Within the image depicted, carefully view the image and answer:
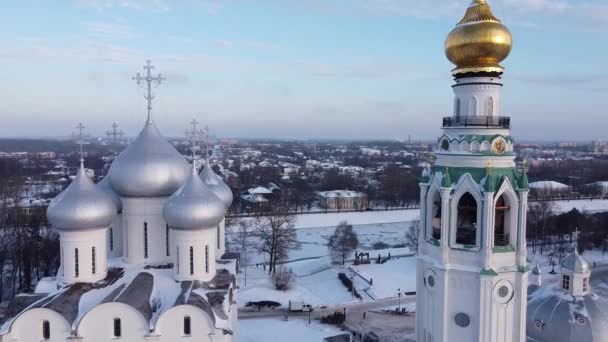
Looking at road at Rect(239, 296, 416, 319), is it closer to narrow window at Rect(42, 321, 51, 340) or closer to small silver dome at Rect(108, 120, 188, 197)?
small silver dome at Rect(108, 120, 188, 197)

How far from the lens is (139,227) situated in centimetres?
1426

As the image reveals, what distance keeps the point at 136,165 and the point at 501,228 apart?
32.3 feet

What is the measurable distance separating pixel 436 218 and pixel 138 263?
8908 mm

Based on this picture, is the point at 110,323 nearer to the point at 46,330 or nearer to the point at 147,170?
the point at 46,330

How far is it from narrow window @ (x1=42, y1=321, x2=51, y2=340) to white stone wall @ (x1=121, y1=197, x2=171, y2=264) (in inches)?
123

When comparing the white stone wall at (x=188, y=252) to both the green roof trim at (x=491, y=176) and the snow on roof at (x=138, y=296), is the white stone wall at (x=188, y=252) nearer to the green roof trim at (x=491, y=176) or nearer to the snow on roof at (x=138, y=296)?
the snow on roof at (x=138, y=296)

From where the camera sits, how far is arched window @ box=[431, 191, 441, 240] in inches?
384

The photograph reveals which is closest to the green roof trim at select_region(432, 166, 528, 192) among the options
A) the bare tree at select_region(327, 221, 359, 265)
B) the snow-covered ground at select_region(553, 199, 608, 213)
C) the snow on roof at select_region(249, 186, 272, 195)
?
the bare tree at select_region(327, 221, 359, 265)

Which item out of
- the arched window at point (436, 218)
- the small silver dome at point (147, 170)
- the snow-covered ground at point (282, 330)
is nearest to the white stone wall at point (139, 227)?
the small silver dome at point (147, 170)

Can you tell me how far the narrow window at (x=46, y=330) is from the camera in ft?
37.3

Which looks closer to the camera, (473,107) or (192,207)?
(473,107)

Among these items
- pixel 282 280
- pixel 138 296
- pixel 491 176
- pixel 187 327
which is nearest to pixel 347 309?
pixel 282 280

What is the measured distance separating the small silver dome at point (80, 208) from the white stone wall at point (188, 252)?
1992mm

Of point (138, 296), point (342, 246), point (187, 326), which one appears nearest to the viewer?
point (187, 326)
